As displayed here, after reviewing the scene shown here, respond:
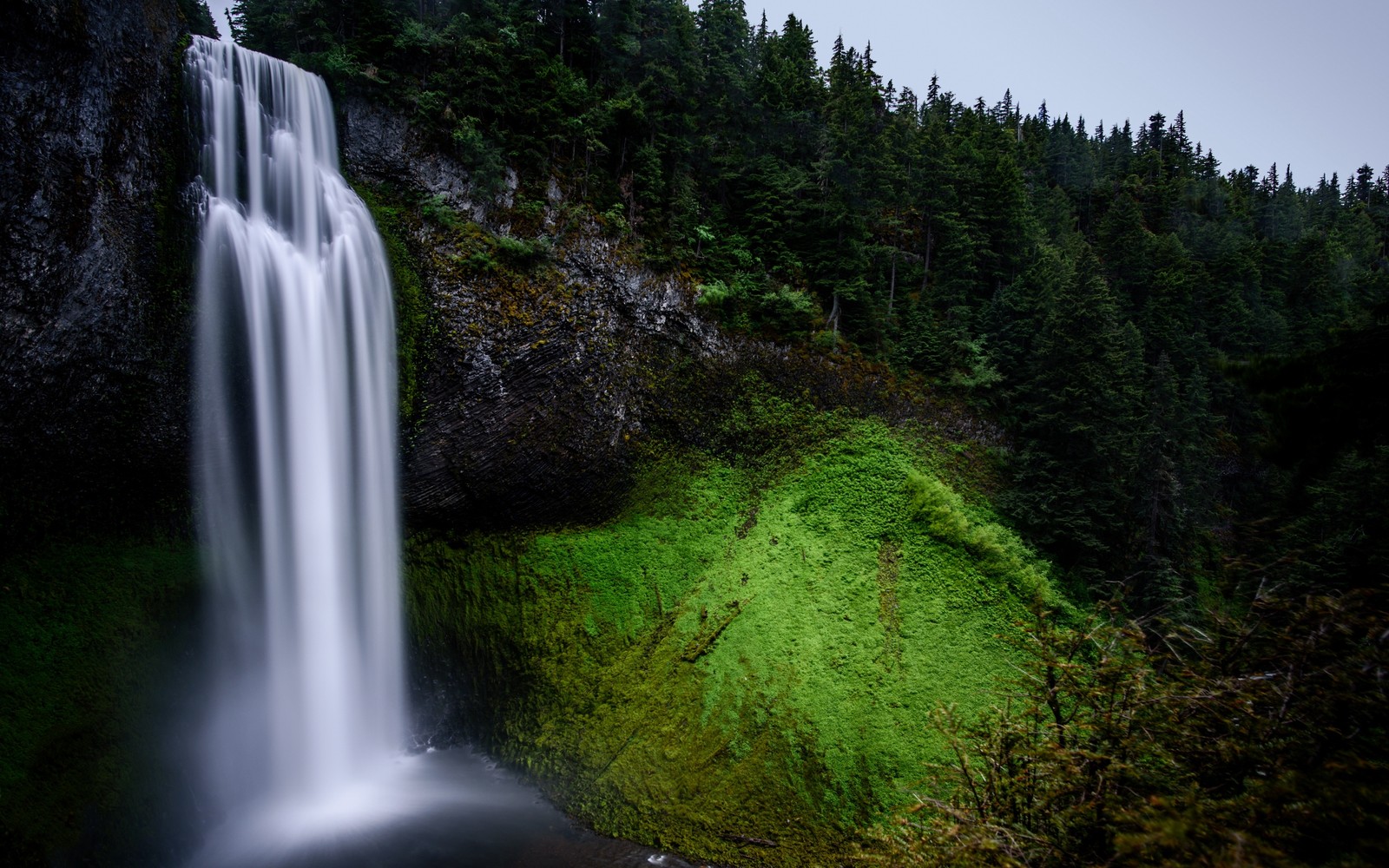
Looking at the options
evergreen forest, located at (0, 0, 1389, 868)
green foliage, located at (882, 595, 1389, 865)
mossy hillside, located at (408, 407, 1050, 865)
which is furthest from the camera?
mossy hillside, located at (408, 407, 1050, 865)

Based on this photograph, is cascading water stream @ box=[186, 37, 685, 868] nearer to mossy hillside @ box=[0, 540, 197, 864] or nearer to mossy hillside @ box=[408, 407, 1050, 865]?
mossy hillside @ box=[0, 540, 197, 864]

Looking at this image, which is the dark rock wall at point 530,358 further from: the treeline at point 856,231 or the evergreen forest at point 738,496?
the treeline at point 856,231

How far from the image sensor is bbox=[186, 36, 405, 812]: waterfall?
11.2 metres

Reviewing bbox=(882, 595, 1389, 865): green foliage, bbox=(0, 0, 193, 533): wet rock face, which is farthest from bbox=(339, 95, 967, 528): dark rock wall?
bbox=(882, 595, 1389, 865): green foliage

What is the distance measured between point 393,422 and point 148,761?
22.5 feet

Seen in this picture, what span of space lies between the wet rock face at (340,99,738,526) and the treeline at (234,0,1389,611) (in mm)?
956

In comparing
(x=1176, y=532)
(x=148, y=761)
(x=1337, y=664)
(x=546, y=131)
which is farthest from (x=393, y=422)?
(x=1176, y=532)

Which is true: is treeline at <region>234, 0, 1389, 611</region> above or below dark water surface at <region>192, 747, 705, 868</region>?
above

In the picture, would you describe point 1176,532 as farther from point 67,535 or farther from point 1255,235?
point 1255,235

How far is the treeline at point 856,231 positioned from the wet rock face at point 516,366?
0.96 meters

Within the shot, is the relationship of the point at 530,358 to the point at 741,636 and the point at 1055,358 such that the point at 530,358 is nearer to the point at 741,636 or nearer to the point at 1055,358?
the point at 741,636

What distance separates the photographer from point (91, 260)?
1000 centimetres

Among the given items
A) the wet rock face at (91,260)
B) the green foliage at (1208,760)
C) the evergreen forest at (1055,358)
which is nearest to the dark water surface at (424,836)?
the evergreen forest at (1055,358)

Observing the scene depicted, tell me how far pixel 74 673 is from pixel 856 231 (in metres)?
20.6
